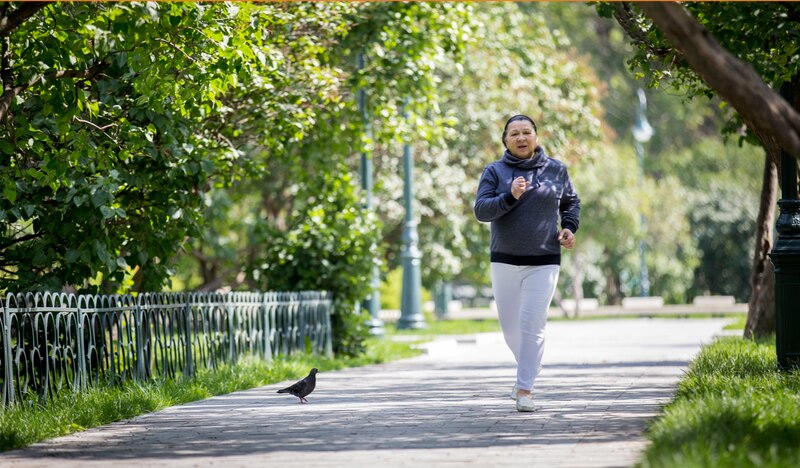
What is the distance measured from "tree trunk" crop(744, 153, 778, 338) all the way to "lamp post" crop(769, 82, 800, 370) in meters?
5.83

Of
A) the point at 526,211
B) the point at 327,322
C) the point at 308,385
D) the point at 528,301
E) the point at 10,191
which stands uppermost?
the point at 10,191

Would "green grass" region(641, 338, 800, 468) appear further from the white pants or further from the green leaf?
the green leaf

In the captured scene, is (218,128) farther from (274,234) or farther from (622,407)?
(622,407)

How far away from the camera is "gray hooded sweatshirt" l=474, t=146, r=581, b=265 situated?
9414mm

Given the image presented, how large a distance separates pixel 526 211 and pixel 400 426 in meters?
1.87

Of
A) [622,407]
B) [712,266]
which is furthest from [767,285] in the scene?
[712,266]

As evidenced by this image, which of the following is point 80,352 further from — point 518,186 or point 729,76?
point 729,76

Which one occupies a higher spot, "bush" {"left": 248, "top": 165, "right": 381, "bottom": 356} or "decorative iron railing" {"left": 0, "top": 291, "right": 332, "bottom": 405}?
"bush" {"left": 248, "top": 165, "right": 381, "bottom": 356}

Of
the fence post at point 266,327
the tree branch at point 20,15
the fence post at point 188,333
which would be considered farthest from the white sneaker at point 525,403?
A: the fence post at point 266,327

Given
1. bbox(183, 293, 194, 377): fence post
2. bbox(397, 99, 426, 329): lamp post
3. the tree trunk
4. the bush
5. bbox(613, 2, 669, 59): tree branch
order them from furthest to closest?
bbox(397, 99, 426, 329): lamp post < the bush < the tree trunk < bbox(183, 293, 194, 377): fence post < bbox(613, 2, 669, 59): tree branch

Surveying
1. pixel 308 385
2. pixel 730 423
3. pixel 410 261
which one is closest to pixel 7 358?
pixel 308 385

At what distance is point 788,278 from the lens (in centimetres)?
1056

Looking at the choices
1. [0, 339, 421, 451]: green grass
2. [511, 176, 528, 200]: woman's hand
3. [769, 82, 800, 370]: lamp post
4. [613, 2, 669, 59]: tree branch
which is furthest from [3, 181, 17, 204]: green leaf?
[769, 82, 800, 370]: lamp post

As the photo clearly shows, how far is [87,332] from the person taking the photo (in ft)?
36.7
